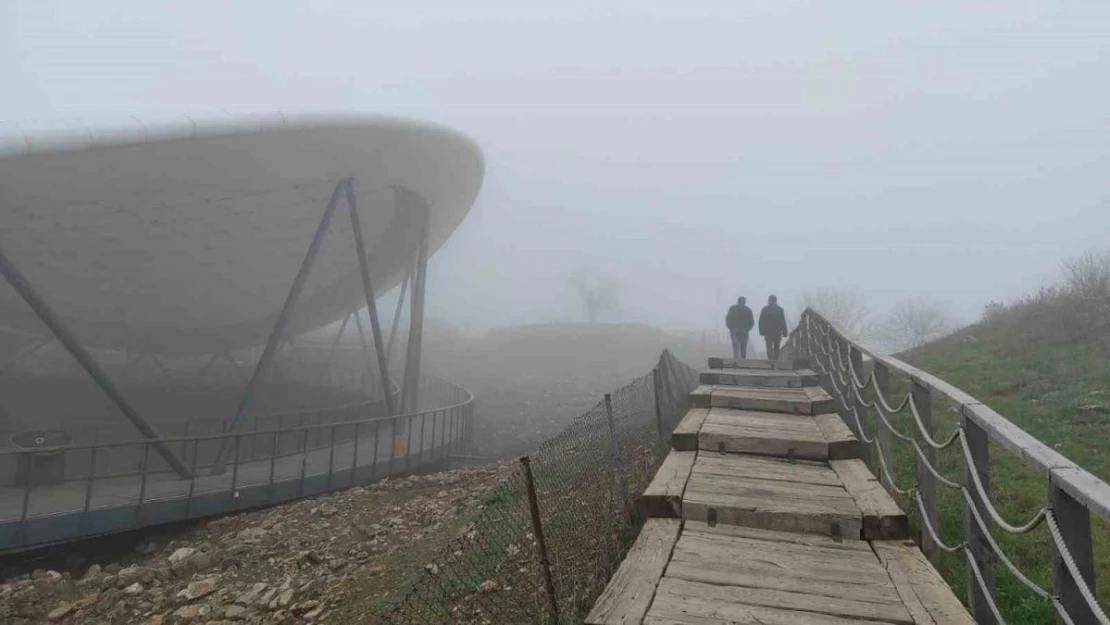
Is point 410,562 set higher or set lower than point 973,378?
lower

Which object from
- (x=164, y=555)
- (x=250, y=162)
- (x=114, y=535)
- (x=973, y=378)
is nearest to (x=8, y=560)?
(x=114, y=535)

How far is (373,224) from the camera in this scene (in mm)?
19656

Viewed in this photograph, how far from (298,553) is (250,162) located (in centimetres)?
831

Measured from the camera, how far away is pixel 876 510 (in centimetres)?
362

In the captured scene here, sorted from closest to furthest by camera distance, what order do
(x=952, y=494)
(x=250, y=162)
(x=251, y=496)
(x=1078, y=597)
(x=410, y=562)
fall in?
(x=1078, y=597) → (x=952, y=494) → (x=410, y=562) → (x=251, y=496) → (x=250, y=162)

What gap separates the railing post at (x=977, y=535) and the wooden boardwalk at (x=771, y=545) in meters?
0.17

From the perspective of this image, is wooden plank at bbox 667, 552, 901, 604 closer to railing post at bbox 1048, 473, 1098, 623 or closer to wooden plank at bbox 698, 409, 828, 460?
railing post at bbox 1048, 473, 1098, 623

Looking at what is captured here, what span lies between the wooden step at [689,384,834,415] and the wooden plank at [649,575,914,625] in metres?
4.10

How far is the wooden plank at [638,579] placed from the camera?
267cm

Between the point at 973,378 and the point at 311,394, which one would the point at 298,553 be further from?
the point at 311,394

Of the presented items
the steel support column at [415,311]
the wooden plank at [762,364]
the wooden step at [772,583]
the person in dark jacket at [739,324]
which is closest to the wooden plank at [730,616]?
the wooden step at [772,583]

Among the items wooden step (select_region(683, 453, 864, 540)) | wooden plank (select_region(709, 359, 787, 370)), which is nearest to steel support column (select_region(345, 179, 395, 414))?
wooden plank (select_region(709, 359, 787, 370))

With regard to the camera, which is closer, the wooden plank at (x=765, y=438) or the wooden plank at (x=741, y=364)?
the wooden plank at (x=765, y=438)

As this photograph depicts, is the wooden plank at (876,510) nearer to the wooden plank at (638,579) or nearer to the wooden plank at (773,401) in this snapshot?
the wooden plank at (638,579)
